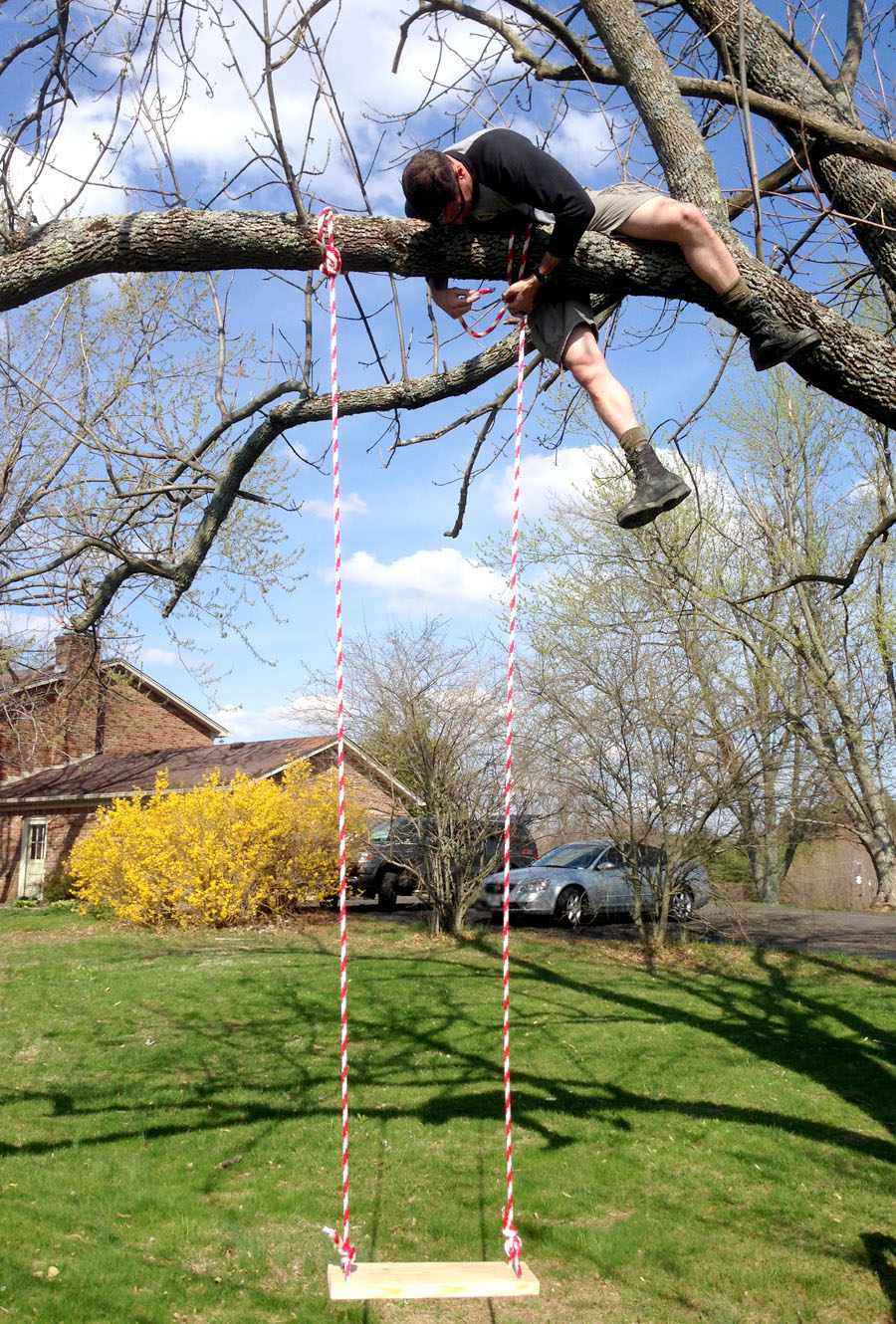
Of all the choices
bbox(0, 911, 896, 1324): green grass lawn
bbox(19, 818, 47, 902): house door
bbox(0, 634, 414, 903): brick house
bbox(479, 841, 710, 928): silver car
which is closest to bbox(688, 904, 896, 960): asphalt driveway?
bbox(479, 841, 710, 928): silver car

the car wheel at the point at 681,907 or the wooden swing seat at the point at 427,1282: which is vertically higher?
the car wheel at the point at 681,907

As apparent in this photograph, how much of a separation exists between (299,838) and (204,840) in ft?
4.95

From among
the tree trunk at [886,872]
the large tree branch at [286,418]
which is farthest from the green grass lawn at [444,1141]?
the tree trunk at [886,872]

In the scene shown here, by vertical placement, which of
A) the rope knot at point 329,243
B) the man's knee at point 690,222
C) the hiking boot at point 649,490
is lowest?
the hiking boot at point 649,490

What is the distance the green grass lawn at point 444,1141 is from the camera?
4.58 m

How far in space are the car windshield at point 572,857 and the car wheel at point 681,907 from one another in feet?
7.19

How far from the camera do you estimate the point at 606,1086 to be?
7.42 metres

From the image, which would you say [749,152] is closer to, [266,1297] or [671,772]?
[266,1297]

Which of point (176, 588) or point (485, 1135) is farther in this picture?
point (485, 1135)

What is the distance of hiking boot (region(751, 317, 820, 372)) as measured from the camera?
3398mm

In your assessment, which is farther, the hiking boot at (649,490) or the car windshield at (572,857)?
the car windshield at (572,857)

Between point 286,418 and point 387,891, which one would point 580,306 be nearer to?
point 286,418

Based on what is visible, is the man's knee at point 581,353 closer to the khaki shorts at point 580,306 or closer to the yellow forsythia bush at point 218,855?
the khaki shorts at point 580,306

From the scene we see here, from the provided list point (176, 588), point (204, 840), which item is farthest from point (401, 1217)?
point (204, 840)
